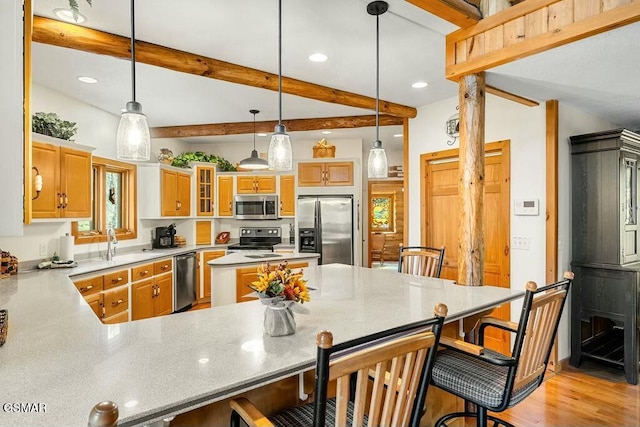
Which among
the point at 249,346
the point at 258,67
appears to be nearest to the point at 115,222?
the point at 258,67

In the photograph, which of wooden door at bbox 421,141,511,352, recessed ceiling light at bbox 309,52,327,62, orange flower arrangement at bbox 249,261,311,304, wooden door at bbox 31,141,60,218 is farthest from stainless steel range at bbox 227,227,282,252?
orange flower arrangement at bbox 249,261,311,304

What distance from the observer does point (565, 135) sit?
350 centimetres

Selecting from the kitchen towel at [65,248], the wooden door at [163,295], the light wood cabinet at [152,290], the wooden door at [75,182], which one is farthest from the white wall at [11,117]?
the wooden door at [163,295]

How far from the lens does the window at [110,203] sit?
445 centimetres

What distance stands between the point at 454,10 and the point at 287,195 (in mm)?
4356

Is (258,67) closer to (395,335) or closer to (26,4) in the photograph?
(26,4)

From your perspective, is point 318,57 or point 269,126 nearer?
point 318,57

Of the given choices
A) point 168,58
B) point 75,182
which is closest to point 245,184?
point 75,182

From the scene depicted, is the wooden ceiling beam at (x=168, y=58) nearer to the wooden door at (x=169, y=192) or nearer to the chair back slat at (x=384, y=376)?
the wooden door at (x=169, y=192)

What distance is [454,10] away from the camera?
2268mm

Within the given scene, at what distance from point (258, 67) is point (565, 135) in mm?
2864

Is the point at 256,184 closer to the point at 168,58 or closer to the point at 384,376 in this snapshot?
the point at 168,58

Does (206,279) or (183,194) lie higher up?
(183,194)

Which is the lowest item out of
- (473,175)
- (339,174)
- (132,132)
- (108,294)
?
(108,294)
